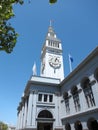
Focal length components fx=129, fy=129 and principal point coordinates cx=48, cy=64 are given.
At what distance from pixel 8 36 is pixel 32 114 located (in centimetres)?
2206

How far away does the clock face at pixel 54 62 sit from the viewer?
A: 162ft

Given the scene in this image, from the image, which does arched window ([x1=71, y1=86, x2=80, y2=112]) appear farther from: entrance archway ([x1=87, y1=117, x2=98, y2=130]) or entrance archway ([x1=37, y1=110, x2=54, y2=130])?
entrance archway ([x1=37, y1=110, x2=54, y2=130])

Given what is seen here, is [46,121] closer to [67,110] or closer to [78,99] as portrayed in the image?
[67,110]

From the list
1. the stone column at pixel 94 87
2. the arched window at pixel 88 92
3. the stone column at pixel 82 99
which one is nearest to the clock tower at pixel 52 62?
the stone column at pixel 82 99

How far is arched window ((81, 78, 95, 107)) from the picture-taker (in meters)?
22.0

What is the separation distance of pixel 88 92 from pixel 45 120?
39.9 feet

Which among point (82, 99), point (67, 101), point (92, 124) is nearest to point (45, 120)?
point (67, 101)

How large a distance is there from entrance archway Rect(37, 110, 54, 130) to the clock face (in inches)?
876

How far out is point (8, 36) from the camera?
32.9 feet

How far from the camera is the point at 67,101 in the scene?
29.1 metres

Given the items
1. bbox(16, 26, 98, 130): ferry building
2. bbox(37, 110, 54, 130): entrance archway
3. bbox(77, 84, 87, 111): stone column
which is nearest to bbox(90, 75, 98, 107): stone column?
bbox(16, 26, 98, 130): ferry building

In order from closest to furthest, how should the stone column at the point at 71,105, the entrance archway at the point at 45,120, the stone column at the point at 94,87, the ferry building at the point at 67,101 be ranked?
the stone column at the point at 94,87 < the ferry building at the point at 67,101 < the stone column at the point at 71,105 < the entrance archway at the point at 45,120

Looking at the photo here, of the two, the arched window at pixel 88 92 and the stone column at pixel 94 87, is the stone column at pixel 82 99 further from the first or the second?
the stone column at pixel 94 87

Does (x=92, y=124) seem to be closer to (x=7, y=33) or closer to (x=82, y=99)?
(x=82, y=99)
